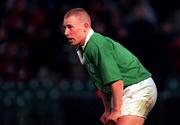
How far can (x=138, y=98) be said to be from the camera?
757 centimetres

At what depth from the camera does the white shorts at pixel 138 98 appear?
750 centimetres

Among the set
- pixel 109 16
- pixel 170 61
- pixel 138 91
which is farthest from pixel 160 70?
pixel 138 91

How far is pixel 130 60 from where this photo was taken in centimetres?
758

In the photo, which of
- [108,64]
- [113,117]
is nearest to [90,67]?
[108,64]

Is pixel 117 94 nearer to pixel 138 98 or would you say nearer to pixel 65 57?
pixel 138 98

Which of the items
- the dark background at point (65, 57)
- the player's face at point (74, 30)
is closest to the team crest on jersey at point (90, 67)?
the player's face at point (74, 30)

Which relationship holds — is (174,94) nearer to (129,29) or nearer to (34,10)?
(129,29)

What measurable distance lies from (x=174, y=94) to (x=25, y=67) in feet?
9.14

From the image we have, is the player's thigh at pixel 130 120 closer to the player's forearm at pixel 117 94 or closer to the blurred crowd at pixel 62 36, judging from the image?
the player's forearm at pixel 117 94

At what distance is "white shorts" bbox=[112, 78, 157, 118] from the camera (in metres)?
7.50

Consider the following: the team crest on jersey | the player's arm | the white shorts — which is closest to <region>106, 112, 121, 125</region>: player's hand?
the player's arm

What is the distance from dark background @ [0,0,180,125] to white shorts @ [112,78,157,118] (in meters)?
3.76

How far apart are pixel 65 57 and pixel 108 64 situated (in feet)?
19.7

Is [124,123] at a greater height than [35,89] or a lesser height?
greater
